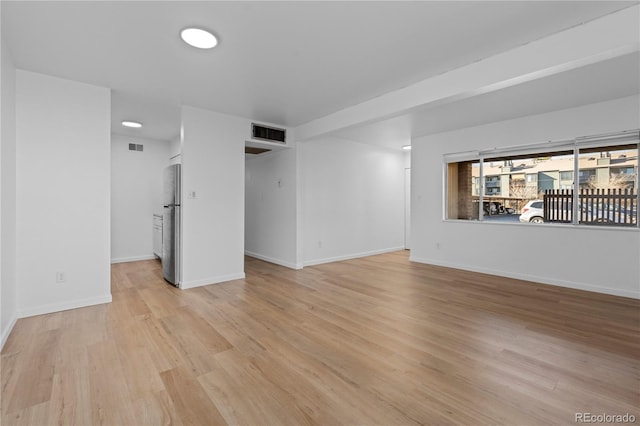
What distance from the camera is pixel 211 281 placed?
4.29 m

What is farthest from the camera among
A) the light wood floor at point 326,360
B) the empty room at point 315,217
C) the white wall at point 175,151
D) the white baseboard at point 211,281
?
the white wall at point 175,151

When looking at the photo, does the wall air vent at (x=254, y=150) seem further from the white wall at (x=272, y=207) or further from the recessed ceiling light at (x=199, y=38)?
the recessed ceiling light at (x=199, y=38)

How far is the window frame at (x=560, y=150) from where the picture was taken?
148 inches

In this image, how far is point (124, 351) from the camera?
2307 mm

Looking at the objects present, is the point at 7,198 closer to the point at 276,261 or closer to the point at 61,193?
the point at 61,193

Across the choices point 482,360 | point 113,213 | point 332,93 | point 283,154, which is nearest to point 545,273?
point 482,360

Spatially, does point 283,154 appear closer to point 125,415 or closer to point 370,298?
point 370,298

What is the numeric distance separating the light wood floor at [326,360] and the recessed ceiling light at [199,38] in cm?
251

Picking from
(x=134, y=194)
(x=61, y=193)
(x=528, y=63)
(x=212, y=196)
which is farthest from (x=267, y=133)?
(x=528, y=63)

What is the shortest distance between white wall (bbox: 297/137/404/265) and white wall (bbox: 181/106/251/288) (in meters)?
1.26

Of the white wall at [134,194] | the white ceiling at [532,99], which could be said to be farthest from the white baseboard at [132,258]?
the white ceiling at [532,99]

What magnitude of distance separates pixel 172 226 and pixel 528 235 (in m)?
5.39

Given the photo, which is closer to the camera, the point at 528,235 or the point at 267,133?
the point at 528,235

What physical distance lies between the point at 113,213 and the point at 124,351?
14.0 feet
